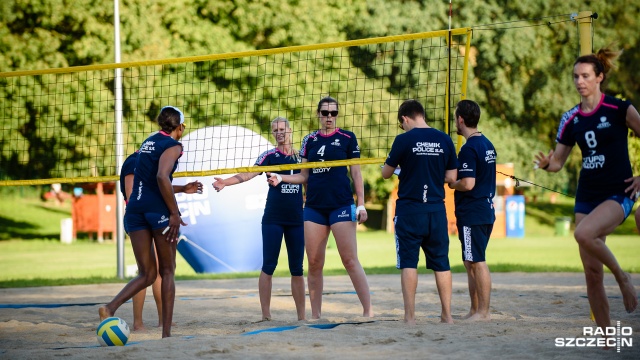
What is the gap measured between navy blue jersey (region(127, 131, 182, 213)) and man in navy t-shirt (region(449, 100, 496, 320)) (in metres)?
2.72

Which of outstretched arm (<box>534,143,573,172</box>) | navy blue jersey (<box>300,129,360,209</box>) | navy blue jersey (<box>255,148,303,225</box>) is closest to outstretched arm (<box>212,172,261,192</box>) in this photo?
navy blue jersey (<box>255,148,303,225</box>)

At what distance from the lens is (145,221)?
7379 millimetres

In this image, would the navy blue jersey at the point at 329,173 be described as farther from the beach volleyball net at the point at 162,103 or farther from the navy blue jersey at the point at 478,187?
the beach volleyball net at the point at 162,103

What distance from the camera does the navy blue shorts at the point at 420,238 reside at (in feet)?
25.1

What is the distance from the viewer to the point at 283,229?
27.9 ft

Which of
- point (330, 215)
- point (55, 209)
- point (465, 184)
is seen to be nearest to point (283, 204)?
point (330, 215)

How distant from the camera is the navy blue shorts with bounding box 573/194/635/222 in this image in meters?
6.27

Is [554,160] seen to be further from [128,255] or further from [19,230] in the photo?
[19,230]

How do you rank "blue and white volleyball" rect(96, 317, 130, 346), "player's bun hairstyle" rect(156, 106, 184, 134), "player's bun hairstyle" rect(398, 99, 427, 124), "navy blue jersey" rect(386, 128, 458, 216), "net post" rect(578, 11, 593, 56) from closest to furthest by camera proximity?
"blue and white volleyball" rect(96, 317, 130, 346), "player's bun hairstyle" rect(156, 106, 184, 134), "navy blue jersey" rect(386, 128, 458, 216), "player's bun hairstyle" rect(398, 99, 427, 124), "net post" rect(578, 11, 593, 56)

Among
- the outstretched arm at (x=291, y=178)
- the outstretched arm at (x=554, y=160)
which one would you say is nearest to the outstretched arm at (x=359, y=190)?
the outstretched arm at (x=291, y=178)

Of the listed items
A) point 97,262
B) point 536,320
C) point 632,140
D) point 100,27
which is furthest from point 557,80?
point 536,320

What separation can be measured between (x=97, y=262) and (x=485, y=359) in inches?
656

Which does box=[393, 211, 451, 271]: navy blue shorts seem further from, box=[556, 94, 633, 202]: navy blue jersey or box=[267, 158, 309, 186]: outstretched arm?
box=[556, 94, 633, 202]: navy blue jersey

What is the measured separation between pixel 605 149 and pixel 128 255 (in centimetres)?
1863
